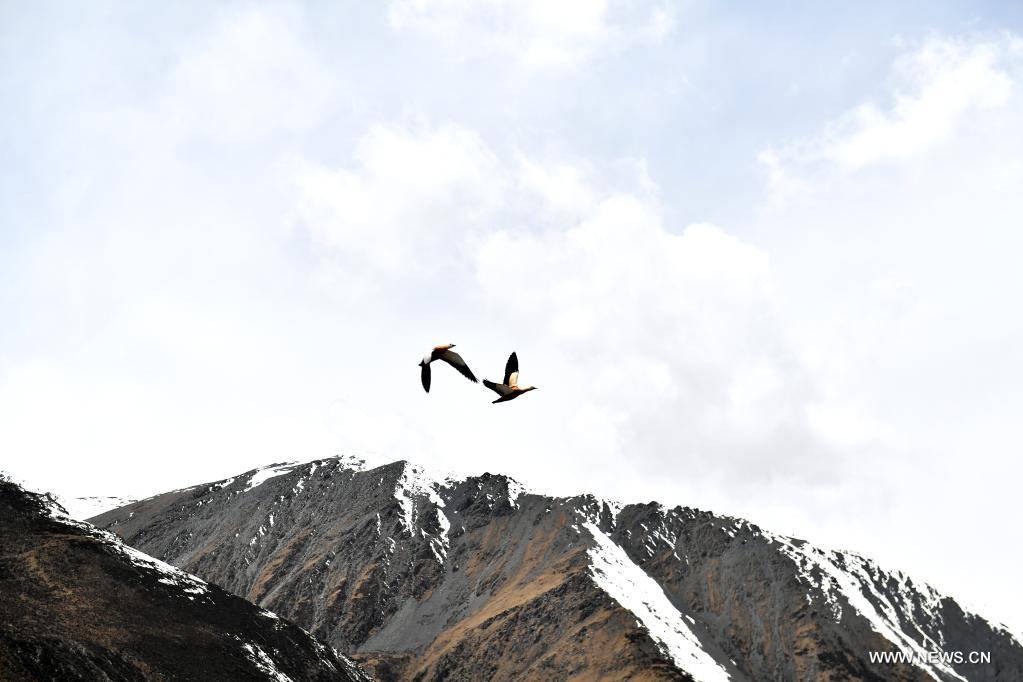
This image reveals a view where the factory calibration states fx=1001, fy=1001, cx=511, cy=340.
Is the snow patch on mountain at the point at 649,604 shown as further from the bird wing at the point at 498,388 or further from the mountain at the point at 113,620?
the bird wing at the point at 498,388

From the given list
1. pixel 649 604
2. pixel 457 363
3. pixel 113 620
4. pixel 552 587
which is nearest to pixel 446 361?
pixel 457 363

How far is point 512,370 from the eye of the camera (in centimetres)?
2930

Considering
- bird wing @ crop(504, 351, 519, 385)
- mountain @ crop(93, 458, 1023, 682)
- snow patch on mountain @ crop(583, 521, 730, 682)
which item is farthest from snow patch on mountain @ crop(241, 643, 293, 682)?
bird wing @ crop(504, 351, 519, 385)

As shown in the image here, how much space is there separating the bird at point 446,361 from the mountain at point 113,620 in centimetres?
4617

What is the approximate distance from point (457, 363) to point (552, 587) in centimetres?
11212

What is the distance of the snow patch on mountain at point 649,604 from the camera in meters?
120

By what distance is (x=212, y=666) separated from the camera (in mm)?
75688

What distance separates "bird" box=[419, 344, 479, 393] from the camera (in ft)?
90.3

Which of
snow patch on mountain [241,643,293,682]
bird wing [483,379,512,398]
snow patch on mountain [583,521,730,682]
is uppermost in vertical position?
snow patch on mountain [583,521,730,682]

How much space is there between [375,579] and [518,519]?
84.7 ft

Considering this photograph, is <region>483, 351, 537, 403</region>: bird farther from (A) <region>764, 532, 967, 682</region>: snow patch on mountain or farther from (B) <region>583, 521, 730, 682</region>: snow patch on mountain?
(A) <region>764, 532, 967, 682</region>: snow patch on mountain

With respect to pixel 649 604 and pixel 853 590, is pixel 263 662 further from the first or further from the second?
pixel 853 590

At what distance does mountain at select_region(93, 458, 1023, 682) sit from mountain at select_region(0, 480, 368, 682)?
35.4 metres

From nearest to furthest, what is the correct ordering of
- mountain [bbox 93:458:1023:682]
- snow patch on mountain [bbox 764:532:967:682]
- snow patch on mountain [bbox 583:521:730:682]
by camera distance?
1. snow patch on mountain [bbox 583:521:730:682]
2. mountain [bbox 93:458:1023:682]
3. snow patch on mountain [bbox 764:532:967:682]
